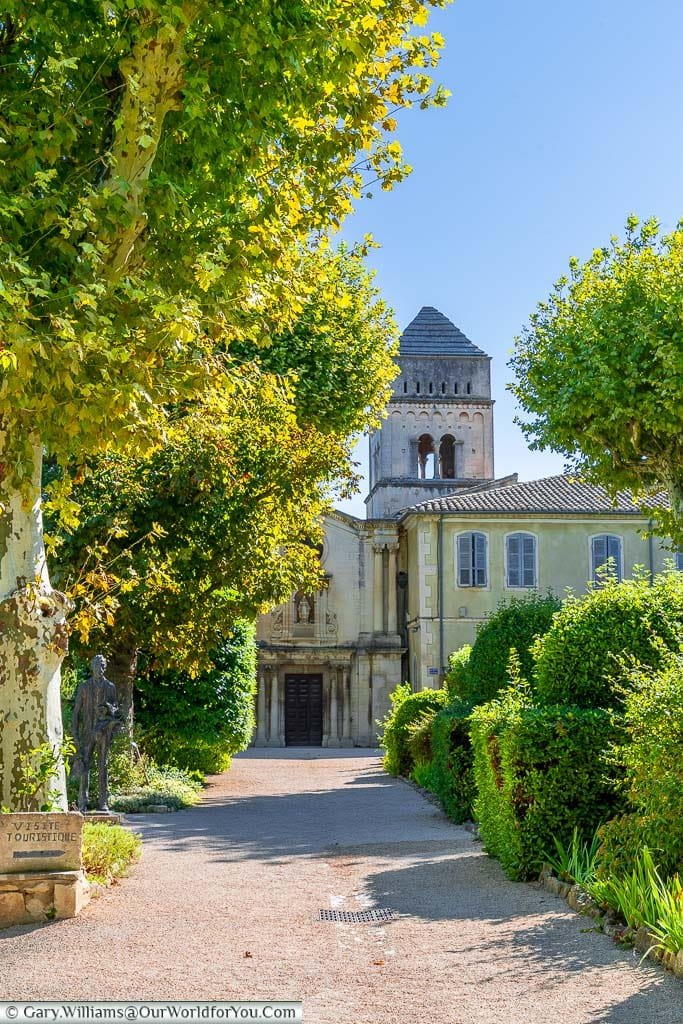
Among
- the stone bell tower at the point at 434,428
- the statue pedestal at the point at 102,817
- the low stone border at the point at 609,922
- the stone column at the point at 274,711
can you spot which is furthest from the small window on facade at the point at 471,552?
the low stone border at the point at 609,922

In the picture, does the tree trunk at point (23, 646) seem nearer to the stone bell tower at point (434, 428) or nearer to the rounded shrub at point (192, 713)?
the rounded shrub at point (192, 713)

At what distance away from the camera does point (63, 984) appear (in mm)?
6242

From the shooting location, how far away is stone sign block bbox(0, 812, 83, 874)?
26.9 ft

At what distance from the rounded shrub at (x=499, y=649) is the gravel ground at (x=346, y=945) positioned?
19.5 feet

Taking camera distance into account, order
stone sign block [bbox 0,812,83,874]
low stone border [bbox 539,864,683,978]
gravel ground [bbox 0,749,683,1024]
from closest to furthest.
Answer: gravel ground [bbox 0,749,683,1024]
low stone border [bbox 539,864,683,978]
stone sign block [bbox 0,812,83,874]

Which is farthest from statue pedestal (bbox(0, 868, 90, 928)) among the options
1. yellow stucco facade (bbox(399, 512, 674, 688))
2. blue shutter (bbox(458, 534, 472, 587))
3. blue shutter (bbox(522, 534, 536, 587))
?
blue shutter (bbox(522, 534, 536, 587))

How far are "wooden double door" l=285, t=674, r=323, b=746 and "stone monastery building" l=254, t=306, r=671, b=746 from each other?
0.12ft

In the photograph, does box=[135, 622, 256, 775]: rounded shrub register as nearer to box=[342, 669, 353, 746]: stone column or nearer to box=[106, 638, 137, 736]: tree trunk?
box=[106, 638, 137, 736]: tree trunk

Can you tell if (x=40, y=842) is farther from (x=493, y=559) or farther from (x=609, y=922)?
(x=493, y=559)

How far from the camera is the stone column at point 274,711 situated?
134ft

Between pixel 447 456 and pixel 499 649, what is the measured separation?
3704 cm

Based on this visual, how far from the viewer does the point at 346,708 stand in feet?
136

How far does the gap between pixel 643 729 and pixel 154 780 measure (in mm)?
11466
